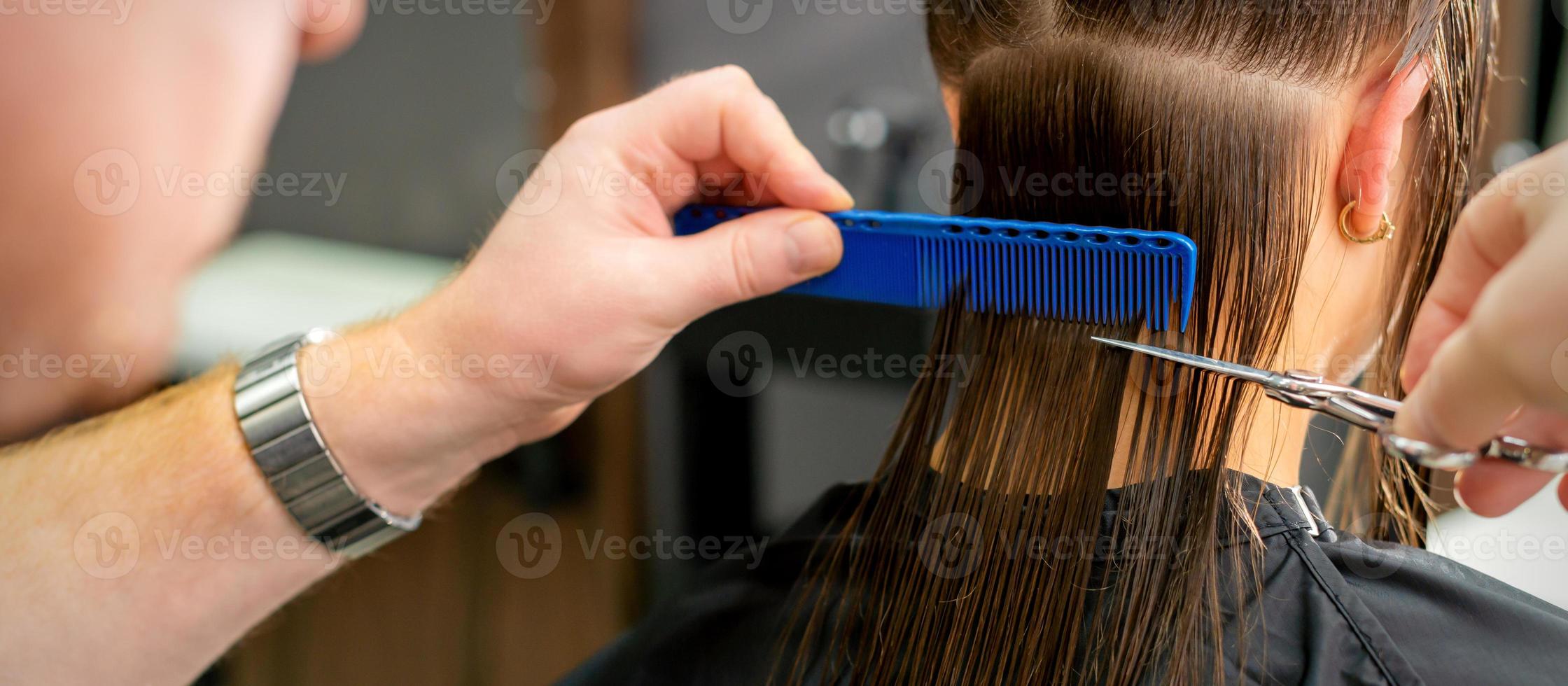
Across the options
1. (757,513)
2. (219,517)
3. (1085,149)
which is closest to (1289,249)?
(1085,149)

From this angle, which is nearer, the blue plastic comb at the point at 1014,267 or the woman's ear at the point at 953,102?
the blue plastic comb at the point at 1014,267

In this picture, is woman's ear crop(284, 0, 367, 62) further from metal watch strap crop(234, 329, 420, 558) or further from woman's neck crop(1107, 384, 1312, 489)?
woman's neck crop(1107, 384, 1312, 489)

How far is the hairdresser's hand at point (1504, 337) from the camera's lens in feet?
1.61

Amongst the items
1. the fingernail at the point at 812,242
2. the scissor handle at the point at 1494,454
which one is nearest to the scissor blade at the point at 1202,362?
the scissor handle at the point at 1494,454

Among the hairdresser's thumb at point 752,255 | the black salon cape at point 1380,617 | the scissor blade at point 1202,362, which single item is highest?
the hairdresser's thumb at point 752,255

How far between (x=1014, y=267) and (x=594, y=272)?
0.41 meters

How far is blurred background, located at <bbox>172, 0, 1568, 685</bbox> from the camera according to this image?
185 cm

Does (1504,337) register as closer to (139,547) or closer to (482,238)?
(139,547)

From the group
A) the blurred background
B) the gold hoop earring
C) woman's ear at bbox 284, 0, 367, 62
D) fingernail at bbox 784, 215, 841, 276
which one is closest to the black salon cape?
the gold hoop earring

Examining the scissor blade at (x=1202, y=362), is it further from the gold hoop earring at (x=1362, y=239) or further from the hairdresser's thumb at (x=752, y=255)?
A: the hairdresser's thumb at (x=752, y=255)

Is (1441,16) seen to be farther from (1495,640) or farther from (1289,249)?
(1495,640)

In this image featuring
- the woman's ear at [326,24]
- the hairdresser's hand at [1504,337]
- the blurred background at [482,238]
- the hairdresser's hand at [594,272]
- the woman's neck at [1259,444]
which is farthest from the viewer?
the woman's ear at [326,24]

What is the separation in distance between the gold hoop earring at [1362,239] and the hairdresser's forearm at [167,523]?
87cm

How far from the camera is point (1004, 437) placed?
33.4 inches
